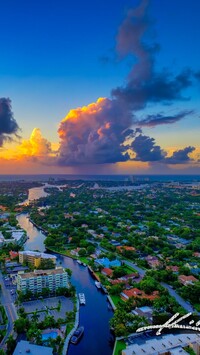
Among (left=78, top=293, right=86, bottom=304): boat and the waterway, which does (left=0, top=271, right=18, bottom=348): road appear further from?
(left=78, top=293, right=86, bottom=304): boat

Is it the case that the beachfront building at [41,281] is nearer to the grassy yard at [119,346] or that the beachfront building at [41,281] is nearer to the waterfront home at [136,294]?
the waterfront home at [136,294]

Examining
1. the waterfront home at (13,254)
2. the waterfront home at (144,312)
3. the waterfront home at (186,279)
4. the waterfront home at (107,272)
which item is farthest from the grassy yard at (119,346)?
the waterfront home at (13,254)

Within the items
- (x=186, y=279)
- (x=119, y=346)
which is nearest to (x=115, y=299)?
(x=119, y=346)

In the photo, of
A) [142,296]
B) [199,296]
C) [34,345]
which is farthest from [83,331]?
[199,296]

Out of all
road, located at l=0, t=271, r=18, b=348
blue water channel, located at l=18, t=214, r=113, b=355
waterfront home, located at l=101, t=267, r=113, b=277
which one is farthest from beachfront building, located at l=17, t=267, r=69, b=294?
waterfront home, located at l=101, t=267, r=113, b=277

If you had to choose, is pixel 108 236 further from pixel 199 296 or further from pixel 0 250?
pixel 199 296

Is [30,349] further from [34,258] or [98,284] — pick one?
[34,258]

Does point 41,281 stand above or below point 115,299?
above
